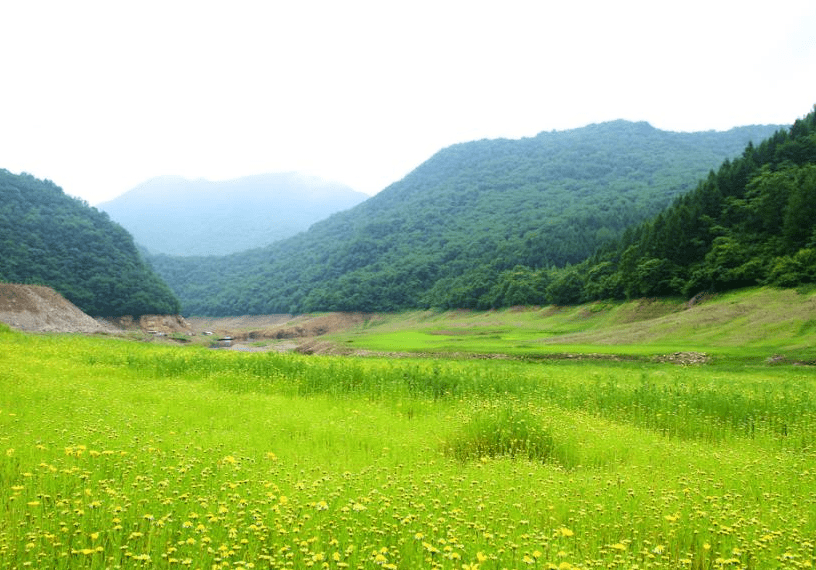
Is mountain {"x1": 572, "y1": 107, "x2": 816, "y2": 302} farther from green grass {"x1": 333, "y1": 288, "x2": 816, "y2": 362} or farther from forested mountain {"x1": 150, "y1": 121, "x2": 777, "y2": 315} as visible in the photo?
forested mountain {"x1": 150, "y1": 121, "x2": 777, "y2": 315}

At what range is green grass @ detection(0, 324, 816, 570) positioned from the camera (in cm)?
592

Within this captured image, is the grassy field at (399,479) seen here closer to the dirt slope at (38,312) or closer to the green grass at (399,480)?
the green grass at (399,480)

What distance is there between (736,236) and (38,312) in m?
95.5

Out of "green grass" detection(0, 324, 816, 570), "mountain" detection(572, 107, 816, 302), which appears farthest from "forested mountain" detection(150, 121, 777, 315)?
"green grass" detection(0, 324, 816, 570)

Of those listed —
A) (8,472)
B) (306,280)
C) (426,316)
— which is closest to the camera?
(8,472)

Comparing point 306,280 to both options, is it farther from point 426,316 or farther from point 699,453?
point 699,453

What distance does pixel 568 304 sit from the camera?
8094cm

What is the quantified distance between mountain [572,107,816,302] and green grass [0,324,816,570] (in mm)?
45665

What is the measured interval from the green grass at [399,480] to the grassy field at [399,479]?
0.04 m

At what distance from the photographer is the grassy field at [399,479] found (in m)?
5.93

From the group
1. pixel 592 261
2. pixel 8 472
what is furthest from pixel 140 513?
pixel 592 261

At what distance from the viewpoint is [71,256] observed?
117 metres

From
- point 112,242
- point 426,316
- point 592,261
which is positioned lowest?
point 426,316

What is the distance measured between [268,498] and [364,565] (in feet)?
6.19
